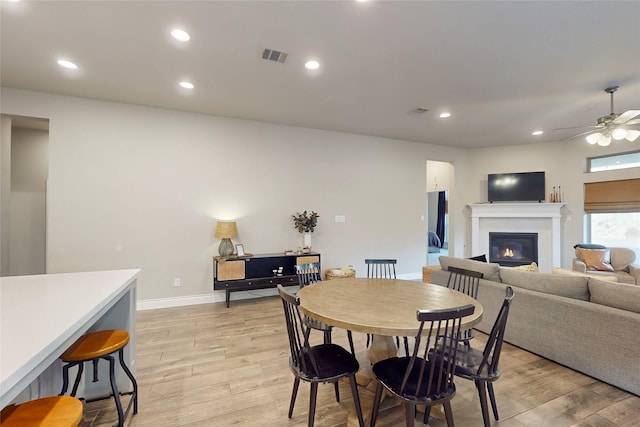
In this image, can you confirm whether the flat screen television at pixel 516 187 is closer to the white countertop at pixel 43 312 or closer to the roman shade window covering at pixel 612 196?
the roman shade window covering at pixel 612 196

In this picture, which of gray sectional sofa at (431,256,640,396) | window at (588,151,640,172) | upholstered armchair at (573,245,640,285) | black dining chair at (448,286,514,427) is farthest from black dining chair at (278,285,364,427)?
window at (588,151,640,172)

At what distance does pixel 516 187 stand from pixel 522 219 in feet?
2.36

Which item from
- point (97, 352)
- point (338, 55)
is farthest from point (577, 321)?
point (97, 352)

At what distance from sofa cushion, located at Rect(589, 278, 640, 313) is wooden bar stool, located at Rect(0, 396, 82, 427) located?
3.52 metres

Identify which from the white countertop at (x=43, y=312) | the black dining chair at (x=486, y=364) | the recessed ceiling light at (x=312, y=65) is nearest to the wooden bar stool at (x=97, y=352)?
the white countertop at (x=43, y=312)

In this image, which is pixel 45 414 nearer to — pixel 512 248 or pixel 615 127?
pixel 615 127

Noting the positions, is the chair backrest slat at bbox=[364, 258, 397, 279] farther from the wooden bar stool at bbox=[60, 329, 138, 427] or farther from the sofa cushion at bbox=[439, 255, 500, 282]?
the wooden bar stool at bbox=[60, 329, 138, 427]

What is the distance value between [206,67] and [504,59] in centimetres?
306

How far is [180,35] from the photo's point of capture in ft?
8.12

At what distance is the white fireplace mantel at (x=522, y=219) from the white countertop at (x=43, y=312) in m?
6.64

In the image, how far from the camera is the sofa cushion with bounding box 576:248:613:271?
474cm

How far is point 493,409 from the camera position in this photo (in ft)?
6.09

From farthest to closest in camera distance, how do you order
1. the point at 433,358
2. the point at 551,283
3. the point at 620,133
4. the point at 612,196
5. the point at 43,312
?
the point at 612,196 < the point at 620,133 < the point at 551,283 < the point at 433,358 < the point at 43,312

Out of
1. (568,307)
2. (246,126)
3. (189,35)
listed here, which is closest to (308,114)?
(246,126)
